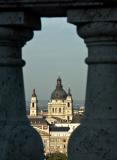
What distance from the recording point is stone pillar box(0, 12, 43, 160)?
778cm

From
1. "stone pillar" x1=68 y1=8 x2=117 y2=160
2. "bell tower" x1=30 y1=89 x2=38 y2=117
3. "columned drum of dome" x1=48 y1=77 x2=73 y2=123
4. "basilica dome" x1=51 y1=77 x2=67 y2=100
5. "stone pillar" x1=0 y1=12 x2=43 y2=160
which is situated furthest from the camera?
"basilica dome" x1=51 y1=77 x2=67 y2=100

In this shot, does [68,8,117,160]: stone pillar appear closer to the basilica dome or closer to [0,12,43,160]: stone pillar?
[0,12,43,160]: stone pillar

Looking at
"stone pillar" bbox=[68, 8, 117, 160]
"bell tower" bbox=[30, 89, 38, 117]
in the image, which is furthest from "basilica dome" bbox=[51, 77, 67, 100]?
"stone pillar" bbox=[68, 8, 117, 160]

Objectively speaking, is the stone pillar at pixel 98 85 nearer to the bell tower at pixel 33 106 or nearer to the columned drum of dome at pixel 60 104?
the columned drum of dome at pixel 60 104

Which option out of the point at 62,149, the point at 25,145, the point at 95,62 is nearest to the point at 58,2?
the point at 95,62

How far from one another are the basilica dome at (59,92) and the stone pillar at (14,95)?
17541 cm

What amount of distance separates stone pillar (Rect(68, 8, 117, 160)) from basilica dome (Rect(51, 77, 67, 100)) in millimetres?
175750

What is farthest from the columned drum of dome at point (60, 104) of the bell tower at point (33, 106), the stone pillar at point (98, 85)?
the stone pillar at point (98, 85)

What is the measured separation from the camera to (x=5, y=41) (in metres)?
7.89

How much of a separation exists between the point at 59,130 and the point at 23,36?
135 metres

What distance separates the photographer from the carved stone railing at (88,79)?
7465 mm

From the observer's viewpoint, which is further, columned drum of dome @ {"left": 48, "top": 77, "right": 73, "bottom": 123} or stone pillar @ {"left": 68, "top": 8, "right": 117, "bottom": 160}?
columned drum of dome @ {"left": 48, "top": 77, "right": 73, "bottom": 123}

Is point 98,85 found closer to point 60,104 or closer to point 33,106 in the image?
point 60,104

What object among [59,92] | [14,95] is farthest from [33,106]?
[14,95]
